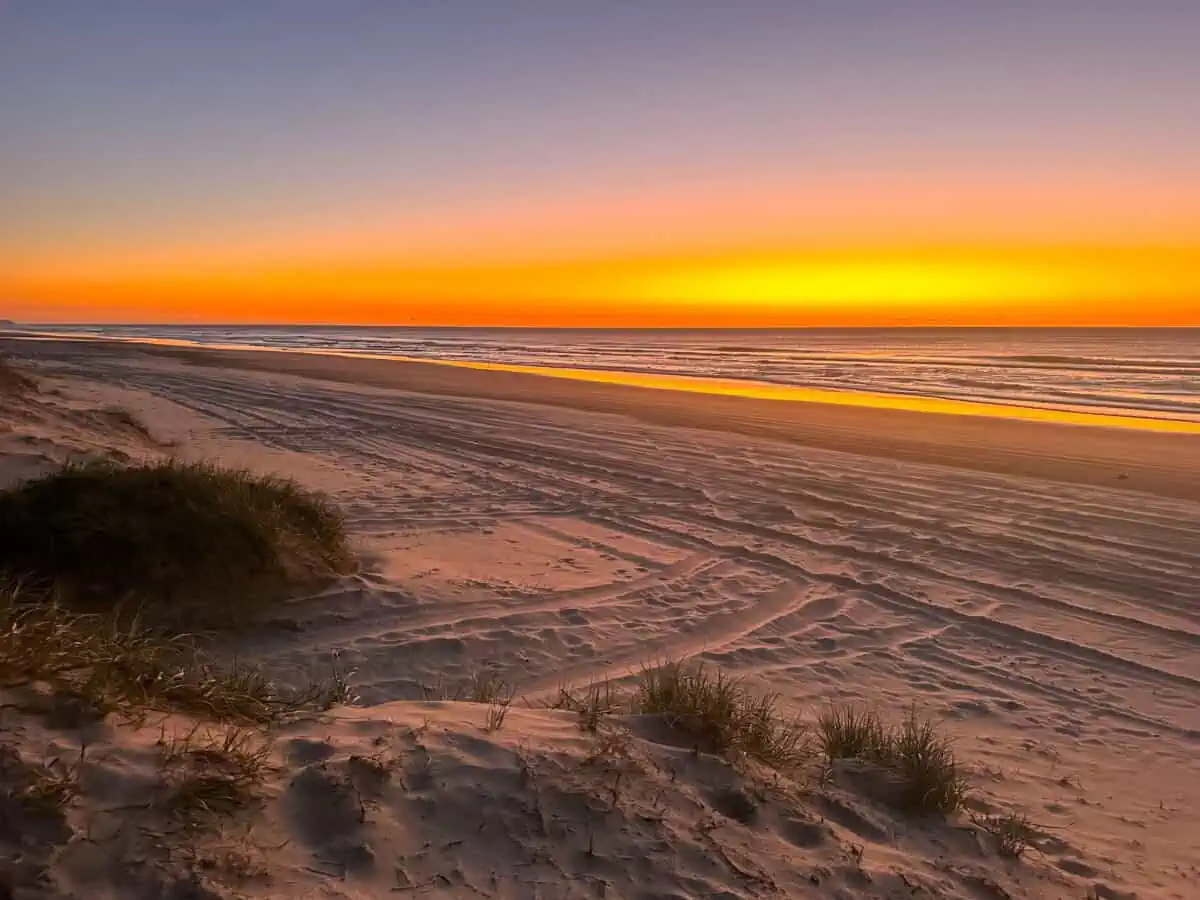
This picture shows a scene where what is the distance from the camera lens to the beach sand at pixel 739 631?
2928 millimetres

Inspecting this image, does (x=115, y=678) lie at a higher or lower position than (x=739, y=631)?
higher

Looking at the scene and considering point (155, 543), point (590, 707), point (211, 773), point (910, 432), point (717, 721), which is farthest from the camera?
point (910, 432)

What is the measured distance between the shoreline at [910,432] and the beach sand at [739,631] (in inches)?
5.6

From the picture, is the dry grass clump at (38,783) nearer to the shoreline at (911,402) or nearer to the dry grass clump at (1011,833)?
the dry grass clump at (1011,833)

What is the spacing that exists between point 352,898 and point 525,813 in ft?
2.27

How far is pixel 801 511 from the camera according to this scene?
10555 mm

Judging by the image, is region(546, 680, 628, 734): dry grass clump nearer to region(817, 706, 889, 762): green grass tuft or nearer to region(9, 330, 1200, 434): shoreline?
region(817, 706, 889, 762): green grass tuft

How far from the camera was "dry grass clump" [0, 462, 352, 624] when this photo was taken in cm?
555

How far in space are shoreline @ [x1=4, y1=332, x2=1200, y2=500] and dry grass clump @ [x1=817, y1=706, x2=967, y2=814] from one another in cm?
981

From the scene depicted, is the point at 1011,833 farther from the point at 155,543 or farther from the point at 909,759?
the point at 155,543

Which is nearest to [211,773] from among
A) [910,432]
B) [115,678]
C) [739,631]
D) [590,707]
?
[115,678]

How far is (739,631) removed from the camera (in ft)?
21.6

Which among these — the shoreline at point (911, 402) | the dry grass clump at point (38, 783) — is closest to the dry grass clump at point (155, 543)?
the dry grass clump at point (38, 783)

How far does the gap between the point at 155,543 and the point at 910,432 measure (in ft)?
49.7
